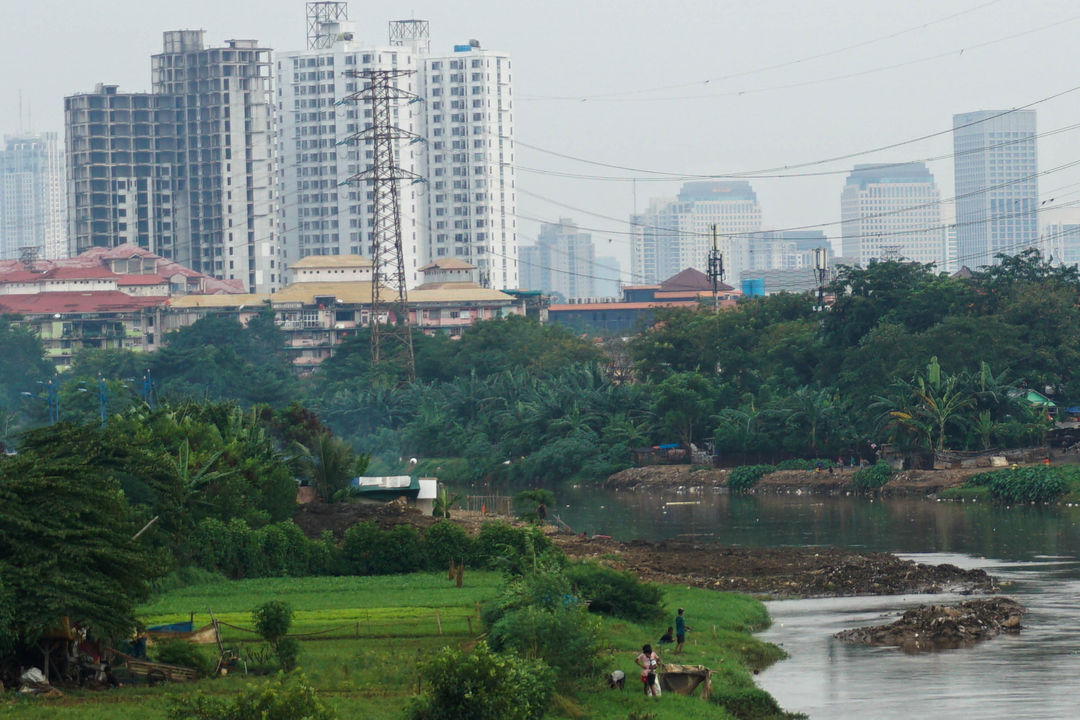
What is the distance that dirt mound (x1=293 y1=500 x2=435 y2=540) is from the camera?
148 ft

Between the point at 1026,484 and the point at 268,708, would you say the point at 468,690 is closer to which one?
the point at 268,708

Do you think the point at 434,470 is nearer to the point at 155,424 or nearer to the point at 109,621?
the point at 155,424

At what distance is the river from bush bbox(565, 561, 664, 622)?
8.01 ft

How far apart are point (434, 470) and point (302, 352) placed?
137 feet

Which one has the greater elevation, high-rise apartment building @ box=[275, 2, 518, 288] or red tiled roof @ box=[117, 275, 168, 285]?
high-rise apartment building @ box=[275, 2, 518, 288]

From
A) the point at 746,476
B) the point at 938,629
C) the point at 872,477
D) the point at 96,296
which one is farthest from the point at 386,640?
the point at 96,296

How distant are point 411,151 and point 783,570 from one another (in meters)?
138

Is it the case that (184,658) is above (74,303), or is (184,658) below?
below

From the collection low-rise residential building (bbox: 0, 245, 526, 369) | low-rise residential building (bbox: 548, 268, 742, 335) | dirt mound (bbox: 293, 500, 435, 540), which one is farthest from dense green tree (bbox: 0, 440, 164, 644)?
low-rise residential building (bbox: 548, 268, 742, 335)

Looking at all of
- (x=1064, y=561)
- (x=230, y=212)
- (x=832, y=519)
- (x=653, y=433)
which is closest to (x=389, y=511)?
(x=832, y=519)

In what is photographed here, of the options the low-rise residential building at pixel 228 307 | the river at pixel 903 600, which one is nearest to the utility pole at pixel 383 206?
the low-rise residential building at pixel 228 307

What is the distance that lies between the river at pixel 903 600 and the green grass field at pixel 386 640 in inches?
42.2

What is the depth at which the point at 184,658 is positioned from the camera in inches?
1010

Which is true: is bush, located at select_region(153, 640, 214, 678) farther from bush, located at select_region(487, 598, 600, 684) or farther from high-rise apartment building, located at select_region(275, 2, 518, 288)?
high-rise apartment building, located at select_region(275, 2, 518, 288)
